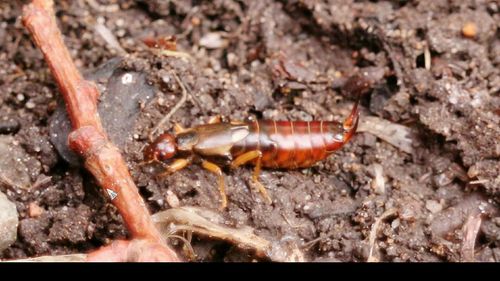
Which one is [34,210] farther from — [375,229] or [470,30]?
[470,30]

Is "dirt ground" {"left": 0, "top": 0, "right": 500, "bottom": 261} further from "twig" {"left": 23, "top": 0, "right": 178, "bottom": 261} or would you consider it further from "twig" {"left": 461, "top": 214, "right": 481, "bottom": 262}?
"twig" {"left": 23, "top": 0, "right": 178, "bottom": 261}

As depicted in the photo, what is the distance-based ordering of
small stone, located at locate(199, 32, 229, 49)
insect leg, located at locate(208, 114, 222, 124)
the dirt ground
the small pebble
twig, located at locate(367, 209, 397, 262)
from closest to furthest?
1. twig, located at locate(367, 209, 397, 262)
2. the dirt ground
3. the small pebble
4. insect leg, located at locate(208, 114, 222, 124)
5. small stone, located at locate(199, 32, 229, 49)

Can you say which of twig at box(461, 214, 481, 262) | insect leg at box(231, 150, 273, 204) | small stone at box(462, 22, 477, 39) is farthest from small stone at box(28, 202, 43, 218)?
small stone at box(462, 22, 477, 39)

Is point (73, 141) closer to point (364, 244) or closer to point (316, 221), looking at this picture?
point (316, 221)

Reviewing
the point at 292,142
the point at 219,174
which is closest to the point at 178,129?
the point at 219,174

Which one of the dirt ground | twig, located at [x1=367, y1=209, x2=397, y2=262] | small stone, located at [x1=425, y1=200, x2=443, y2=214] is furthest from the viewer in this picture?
small stone, located at [x1=425, y1=200, x2=443, y2=214]

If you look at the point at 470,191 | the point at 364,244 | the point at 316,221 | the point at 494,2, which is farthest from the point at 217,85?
the point at 494,2
